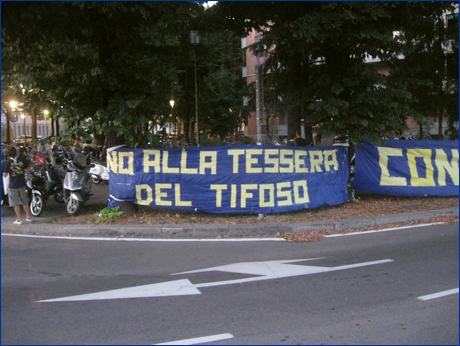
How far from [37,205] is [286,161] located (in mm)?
6107

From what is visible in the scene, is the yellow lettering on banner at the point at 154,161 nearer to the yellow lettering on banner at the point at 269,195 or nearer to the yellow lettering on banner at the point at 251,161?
the yellow lettering on banner at the point at 251,161

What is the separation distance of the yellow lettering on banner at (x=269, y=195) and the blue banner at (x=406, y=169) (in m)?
3.15

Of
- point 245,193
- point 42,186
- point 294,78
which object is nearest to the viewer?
point 245,193

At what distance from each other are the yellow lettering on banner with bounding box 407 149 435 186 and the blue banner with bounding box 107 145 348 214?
402cm

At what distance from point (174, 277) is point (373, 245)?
12.8 feet

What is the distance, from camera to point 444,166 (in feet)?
44.9

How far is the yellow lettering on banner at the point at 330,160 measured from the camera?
1221 cm

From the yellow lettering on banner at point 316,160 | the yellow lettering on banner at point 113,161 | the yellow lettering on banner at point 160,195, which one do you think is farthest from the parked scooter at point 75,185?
the yellow lettering on banner at point 316,160

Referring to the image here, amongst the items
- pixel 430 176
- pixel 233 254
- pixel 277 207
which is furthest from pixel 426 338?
pixel 430 176

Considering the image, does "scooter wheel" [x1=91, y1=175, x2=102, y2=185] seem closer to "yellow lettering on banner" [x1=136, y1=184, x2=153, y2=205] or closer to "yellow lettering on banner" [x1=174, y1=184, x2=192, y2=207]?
"yellow lettering on banner" [x1=136, y1=184, x2=153, y2=205]

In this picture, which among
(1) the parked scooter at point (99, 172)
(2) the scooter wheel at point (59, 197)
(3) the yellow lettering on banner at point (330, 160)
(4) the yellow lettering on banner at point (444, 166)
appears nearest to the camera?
(3) the yellow lettering on banner at point (330, 160)

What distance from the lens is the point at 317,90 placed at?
1261cm

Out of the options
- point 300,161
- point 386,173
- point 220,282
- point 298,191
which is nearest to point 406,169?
point 386,173

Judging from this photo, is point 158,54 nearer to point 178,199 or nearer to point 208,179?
point 208,179
